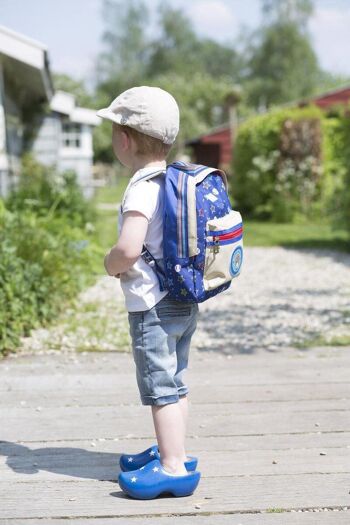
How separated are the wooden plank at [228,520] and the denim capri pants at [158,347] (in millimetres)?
390

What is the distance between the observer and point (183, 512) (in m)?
2.71

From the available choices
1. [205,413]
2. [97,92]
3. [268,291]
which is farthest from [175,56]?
[205,413]

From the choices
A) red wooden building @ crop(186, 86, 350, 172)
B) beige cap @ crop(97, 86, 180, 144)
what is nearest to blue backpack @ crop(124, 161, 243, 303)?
beige cap @ crop(97, 86, 180, 144)

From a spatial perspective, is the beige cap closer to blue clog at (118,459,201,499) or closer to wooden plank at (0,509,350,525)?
blue clog at (118,459,201,499)

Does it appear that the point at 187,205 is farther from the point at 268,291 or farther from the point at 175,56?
the point at 175,56

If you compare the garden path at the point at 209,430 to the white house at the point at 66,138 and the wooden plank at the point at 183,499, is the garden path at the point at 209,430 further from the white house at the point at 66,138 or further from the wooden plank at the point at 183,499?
the white house at the point at 66,138

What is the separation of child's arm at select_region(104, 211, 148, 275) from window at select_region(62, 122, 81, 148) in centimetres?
1621

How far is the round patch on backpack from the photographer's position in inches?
111

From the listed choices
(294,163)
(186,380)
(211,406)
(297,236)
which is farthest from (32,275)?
(294,163)

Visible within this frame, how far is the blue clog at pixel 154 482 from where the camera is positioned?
2801mm

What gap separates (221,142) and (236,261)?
30700 millimetres

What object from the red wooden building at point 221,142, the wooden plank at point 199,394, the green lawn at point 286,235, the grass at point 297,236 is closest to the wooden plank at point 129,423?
the wooden plank at point 199,394

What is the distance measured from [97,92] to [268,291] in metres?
55.7

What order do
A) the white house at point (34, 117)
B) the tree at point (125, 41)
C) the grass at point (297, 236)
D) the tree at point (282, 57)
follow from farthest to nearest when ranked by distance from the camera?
the tree at point (125, 41) < the tree at point (282, 57) < the grass at point (297, 236) < the white house at point (34, 117)
